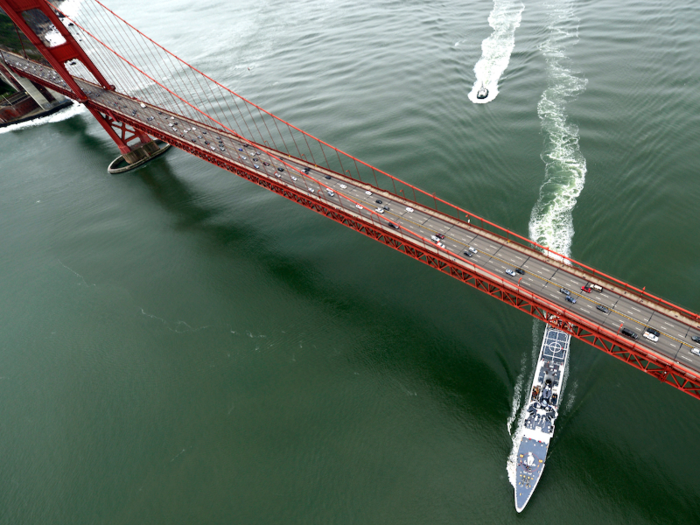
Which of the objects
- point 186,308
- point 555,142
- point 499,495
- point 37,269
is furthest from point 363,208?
point 37,269

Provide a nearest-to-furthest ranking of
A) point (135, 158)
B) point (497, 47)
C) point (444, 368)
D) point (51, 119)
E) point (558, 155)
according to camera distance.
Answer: point (444, 368) → point (558, 155) → point (135, 158) → point (497, 47) → point (51, 119)

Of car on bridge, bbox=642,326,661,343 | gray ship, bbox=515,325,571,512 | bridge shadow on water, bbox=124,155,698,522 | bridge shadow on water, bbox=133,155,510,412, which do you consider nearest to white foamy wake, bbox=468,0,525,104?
bridge shadow on water, bbox=133,155,510,412

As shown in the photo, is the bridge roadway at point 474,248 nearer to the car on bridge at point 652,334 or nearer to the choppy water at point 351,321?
the car on bridge at point 652,334

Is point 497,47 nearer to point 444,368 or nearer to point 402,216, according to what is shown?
point 402,216

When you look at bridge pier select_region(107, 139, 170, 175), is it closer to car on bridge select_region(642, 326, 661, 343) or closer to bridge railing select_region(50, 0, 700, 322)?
bridge railing select_region(50, 0, 700, 322)

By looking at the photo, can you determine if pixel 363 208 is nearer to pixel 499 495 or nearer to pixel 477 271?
pixel 477 271

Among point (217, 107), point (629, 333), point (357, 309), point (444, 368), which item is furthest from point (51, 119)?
point (629, 333)
